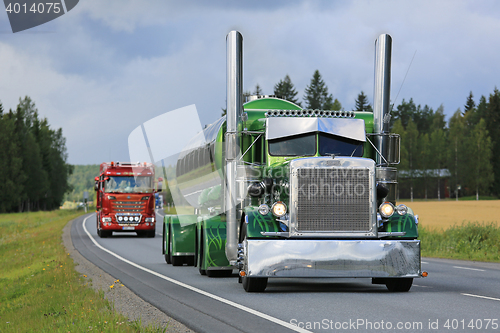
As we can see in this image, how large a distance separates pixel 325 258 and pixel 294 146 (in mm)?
2591

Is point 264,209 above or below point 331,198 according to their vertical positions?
below

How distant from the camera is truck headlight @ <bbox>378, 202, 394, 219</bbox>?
11.1 meters

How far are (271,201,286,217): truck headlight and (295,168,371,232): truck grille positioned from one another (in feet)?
0.86

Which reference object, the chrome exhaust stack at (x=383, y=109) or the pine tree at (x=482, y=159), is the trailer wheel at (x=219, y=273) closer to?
the chrome exhaust stack at (x=383, y=109)

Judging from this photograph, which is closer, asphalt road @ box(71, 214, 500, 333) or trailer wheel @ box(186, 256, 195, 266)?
asphalt road @ box(71, 214, 500, 333)

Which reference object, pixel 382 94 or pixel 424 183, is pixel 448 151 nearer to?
pixel 424 183

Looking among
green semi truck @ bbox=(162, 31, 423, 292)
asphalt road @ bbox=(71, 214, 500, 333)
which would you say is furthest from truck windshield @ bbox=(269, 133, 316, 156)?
asphalt road @ bbox=(71, 214, 500, 333)

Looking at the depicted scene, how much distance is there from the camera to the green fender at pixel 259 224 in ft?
35.7

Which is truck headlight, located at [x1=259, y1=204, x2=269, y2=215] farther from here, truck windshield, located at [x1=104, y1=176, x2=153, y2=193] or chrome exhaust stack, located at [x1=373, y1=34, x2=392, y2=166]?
truck windshield, located at [x1=104, y1=176, x2=153, y2=193]

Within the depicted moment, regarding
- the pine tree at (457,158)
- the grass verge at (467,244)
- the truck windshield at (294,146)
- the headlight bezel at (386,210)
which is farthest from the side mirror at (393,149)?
the pine tree at (457,158)

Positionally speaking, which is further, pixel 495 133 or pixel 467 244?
pixel 495 133

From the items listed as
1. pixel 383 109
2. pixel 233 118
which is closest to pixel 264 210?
pixel 233 118

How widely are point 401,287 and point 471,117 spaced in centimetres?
13393

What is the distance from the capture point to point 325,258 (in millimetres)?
10617
